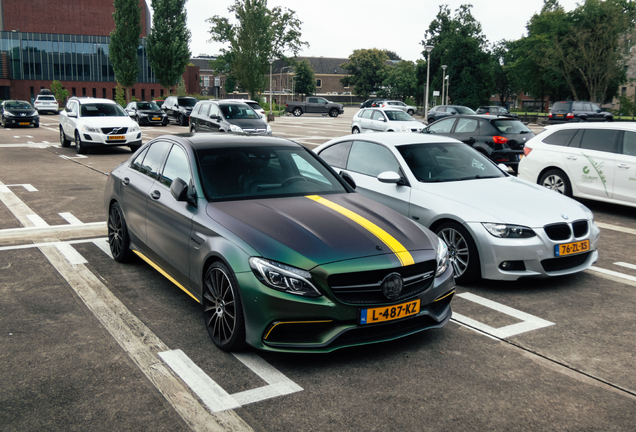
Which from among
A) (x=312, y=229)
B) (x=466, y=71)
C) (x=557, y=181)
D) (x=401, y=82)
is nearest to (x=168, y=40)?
(x=466, y=71)

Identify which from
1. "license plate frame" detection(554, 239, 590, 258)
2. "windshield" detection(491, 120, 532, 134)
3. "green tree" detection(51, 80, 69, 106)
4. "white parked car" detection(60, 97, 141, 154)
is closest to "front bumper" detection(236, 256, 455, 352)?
"license plate frame" detection(554, 239, 590, 258)

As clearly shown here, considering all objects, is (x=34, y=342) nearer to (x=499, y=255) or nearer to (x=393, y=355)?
(x=393, y=355)

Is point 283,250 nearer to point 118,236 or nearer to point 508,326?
point 508,326

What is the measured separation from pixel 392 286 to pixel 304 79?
10807 cm

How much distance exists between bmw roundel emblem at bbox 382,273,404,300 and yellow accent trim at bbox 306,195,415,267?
107mm

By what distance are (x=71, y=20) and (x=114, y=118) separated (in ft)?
240

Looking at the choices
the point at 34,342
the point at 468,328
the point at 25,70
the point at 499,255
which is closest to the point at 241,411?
the point at 34,342

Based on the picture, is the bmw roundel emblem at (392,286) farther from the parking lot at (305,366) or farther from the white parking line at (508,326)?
the white parking line at (508,326)

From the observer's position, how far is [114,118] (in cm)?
1834

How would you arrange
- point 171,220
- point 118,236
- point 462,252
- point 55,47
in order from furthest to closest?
point 55,47, point 118,236, point 462,252, point 171,220

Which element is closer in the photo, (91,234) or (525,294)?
(525,294)

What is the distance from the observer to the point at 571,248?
562 cm

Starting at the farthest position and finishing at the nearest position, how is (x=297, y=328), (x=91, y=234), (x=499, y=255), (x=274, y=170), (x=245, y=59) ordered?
(x=245, y=59) < (x=91, y=234) < (x=499, y=255) < (x=274, y=170) < (x=297, y=328)

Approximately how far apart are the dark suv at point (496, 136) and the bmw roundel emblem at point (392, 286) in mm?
10470
